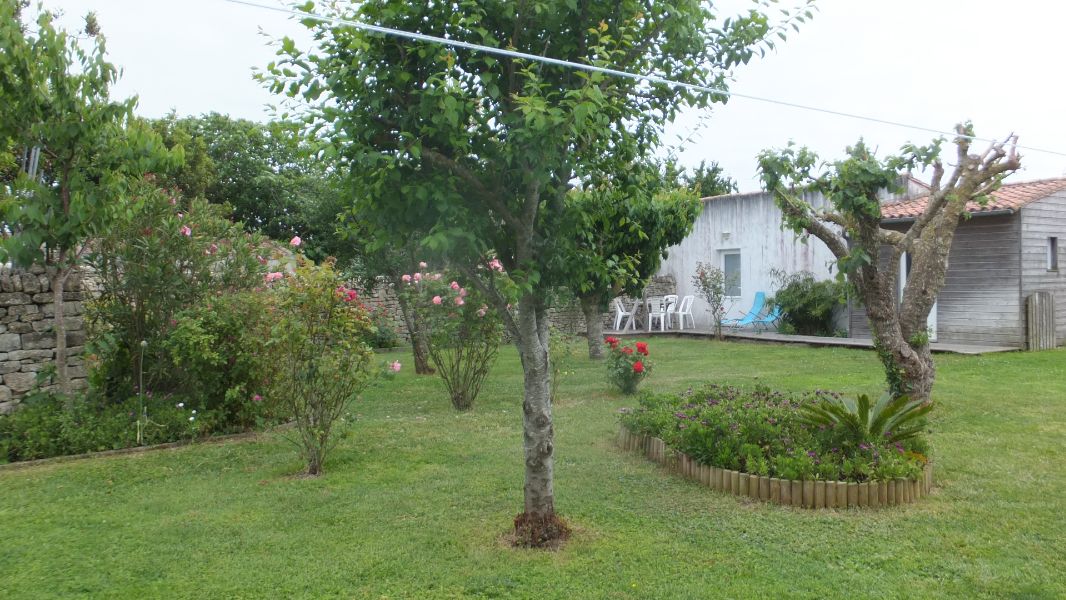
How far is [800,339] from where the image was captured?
50.8 feet

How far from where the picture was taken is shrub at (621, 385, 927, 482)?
15.8 ft

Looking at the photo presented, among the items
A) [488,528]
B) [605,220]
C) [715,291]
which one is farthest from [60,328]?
[715,291]

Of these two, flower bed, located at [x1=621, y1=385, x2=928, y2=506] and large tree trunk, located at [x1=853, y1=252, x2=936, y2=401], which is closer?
flower bed, located at [x1=621, y1=385, x2=928, y2=506]

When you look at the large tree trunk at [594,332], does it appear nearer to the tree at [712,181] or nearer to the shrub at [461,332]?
the shrub at [461,332]

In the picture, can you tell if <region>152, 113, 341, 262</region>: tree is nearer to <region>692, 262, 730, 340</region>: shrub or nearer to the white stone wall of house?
<region>692, 262, 730, 340</region>: shrub

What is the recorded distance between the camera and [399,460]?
6.36m

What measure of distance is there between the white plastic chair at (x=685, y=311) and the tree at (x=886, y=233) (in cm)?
1179

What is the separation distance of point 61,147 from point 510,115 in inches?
197

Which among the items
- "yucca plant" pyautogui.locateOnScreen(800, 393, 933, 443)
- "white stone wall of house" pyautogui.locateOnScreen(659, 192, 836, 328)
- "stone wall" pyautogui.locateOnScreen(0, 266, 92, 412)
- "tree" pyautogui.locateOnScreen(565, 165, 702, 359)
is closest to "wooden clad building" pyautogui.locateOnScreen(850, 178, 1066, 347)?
"white stone wall of house" pyautogui.locateOnScreen(659, 192, 836, 328)

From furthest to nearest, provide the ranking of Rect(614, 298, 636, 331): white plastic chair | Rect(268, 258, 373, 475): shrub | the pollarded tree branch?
Rect(614, 298, 636, 331): white plastic chair, the pollarded tree branch, Rect(268, 258, 373, 475): shrub

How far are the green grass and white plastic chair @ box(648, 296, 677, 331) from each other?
40.5ft

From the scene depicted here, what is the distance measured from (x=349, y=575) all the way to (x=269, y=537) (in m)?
0.86

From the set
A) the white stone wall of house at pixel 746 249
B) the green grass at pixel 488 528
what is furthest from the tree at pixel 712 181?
the green grass at pixel 488 528

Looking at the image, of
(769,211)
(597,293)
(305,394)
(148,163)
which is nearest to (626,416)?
(305,394)
